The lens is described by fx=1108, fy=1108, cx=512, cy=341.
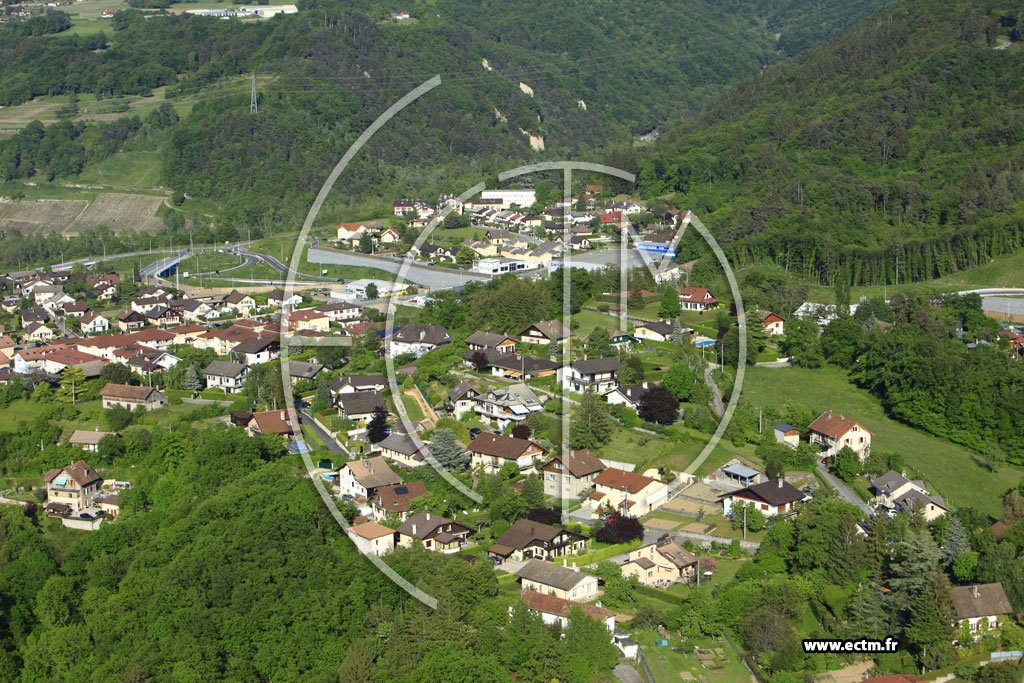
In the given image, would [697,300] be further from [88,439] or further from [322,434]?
[88,439]

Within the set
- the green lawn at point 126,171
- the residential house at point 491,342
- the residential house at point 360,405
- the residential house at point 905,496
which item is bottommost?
the residential house at point 905,496

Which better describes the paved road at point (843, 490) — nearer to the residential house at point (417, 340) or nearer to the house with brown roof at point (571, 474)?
the house with brown roof at point (571, 474)

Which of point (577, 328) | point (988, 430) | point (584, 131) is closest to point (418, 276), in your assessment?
point (577, 328)

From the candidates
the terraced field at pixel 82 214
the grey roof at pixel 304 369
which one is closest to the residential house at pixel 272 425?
the grey roof at pixel 304 369

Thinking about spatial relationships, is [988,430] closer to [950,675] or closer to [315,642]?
[950,675]

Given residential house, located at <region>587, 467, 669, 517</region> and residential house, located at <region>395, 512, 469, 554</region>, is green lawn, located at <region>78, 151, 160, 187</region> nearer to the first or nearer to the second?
residential house, located at <region>395, 512, 469, 554</region>

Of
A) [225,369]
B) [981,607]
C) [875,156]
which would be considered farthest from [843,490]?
[875,156]
